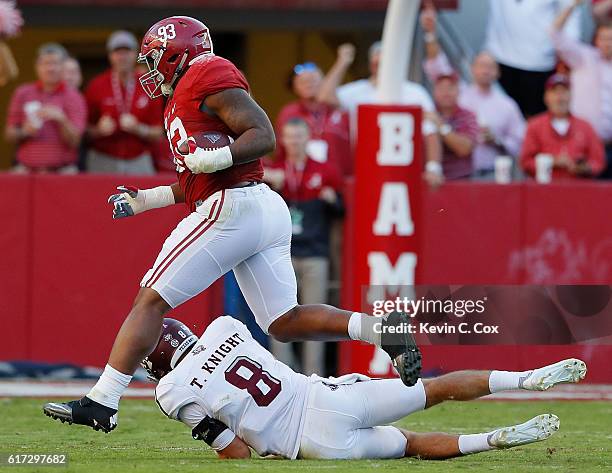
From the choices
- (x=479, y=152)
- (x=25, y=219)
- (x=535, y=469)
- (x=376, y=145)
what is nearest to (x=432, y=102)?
(x=479, y=152)

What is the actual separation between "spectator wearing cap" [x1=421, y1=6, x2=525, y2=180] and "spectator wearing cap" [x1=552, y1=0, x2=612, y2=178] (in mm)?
521

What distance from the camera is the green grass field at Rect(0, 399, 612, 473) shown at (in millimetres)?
5660

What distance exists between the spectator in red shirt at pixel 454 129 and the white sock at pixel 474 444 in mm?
5217

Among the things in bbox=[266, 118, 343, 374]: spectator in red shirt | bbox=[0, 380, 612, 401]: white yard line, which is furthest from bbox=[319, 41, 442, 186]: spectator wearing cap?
bbox=[0, 380, 612, 401]: white yard line

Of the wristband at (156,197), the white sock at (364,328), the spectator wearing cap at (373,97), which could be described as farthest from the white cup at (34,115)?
the white sock at (364,328)

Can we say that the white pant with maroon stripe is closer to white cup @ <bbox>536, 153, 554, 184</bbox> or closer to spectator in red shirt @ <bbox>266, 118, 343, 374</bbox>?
spectator in red shirt @ <bbox>266, 118, 343, 374</bbox>

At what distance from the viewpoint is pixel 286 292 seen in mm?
6371

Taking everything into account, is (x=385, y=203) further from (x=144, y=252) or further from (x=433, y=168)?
(x=144, y=252)

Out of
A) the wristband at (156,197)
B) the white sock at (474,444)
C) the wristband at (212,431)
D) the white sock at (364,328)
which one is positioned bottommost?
the white sock at (474,444)

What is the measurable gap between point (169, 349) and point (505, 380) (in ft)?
4.63

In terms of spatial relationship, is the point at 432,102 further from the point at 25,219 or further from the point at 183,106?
the point at 183,106

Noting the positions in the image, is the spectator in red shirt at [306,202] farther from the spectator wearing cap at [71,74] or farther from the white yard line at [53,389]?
the spectator wearing cap at [71,74]

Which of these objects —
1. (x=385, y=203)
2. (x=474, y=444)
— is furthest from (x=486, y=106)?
(x=474, y=444)

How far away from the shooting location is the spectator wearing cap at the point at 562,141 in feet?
36.0
